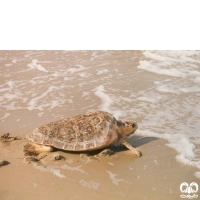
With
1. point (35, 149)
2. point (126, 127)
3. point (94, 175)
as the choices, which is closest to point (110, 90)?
point (126, 127)

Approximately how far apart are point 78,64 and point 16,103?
10.2 ft

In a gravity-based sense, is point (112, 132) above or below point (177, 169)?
above

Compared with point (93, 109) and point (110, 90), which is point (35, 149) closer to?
point (93, 109)

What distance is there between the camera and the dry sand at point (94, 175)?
3193 mm

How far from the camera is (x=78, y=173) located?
3.59 m

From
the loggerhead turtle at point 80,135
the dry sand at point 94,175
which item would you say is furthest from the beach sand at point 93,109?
the loggerhead turtle at point 80,135

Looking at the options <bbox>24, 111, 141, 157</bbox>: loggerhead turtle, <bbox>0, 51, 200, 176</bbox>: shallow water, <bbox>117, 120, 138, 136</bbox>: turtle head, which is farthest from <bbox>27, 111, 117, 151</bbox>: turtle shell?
<bbox>0, 51, 200, 176</bbox>: shallow water

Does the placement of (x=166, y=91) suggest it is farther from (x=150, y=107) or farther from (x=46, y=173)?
(x=46, y=173)

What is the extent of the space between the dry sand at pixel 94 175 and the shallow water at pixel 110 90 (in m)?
0.38

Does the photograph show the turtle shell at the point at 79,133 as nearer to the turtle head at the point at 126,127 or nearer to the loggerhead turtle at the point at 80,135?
the loggerhead turtle at the point at 80,135

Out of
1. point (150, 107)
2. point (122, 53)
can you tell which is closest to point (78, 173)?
point (150, 107)

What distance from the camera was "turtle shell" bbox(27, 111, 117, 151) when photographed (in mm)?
3922

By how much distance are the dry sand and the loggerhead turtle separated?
14 centimetres

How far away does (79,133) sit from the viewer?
3.97 m
